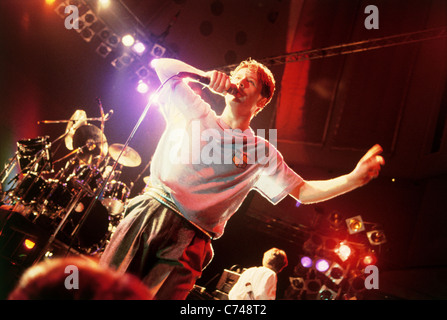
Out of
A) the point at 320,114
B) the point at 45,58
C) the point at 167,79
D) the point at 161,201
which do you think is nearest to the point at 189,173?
the point at 161,201

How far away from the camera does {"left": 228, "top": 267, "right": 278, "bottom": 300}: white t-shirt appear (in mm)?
4508

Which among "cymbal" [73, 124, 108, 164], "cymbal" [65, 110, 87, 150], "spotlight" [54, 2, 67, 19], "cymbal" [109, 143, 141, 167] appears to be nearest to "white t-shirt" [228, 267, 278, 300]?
"cymbal" [109, 143, 141, 167]

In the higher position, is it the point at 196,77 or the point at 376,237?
the point at 376,237

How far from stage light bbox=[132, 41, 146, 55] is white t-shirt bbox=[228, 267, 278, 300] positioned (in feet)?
22.0

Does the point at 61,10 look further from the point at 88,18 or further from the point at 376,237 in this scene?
the point at 376,237

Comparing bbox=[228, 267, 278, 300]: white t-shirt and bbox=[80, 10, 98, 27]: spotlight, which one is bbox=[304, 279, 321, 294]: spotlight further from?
bbox=[80, 10, 98, 27]: spotlight

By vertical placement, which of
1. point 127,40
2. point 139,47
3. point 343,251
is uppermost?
point 139,47

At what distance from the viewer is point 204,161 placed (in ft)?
5.38

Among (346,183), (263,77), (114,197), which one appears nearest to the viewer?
(346,183)

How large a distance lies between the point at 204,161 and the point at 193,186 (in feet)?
0.53

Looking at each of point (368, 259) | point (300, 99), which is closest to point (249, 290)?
point (368, 259)

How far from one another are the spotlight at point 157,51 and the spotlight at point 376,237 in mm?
7754

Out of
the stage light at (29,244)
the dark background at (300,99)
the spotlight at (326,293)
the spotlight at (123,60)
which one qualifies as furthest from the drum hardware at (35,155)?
the spotlight at (326,293)

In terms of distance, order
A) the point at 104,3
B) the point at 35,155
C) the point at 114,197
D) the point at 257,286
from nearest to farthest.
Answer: the point at 257,286, the point at 35,155, the point at 114,197, the point at 104,3
